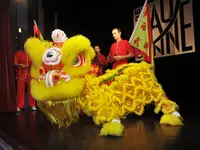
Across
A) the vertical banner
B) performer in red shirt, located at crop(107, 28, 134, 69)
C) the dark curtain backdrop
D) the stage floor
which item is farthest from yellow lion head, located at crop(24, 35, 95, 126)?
the vertical banner

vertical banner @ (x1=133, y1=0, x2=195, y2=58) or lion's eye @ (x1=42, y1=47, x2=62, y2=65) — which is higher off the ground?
vertical banner @ (x1=133, y1=0, x2=195, y2=58)

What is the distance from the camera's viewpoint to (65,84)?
135cm

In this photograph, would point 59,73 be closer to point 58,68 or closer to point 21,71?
point 58,68

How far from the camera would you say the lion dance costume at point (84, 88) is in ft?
4.43

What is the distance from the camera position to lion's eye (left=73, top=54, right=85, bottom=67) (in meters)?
1.42

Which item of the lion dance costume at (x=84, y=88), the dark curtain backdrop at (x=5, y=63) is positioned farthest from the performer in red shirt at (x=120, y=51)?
the dark curtain backdrop at (x=5, y=63)

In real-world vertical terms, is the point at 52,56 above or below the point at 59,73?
above

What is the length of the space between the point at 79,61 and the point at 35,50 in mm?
278

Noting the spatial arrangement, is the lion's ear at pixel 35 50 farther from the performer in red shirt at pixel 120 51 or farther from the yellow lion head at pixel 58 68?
the performer in red shirt at pixel 120 51

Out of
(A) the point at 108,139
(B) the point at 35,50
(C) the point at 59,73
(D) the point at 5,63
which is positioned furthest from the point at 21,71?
(A) the point at 108,139

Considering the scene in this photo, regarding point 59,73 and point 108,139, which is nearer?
point 108,139

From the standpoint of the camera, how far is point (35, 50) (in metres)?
1.41

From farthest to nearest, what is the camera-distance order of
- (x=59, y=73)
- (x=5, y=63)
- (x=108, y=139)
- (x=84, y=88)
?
(x=5, y=63), (x=84, y=88), (x=59, y=73), (x=108, y=139)

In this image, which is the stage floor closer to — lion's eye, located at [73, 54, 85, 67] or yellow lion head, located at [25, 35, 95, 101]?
yellow lion head, located at [25, 35, 95, 101]
